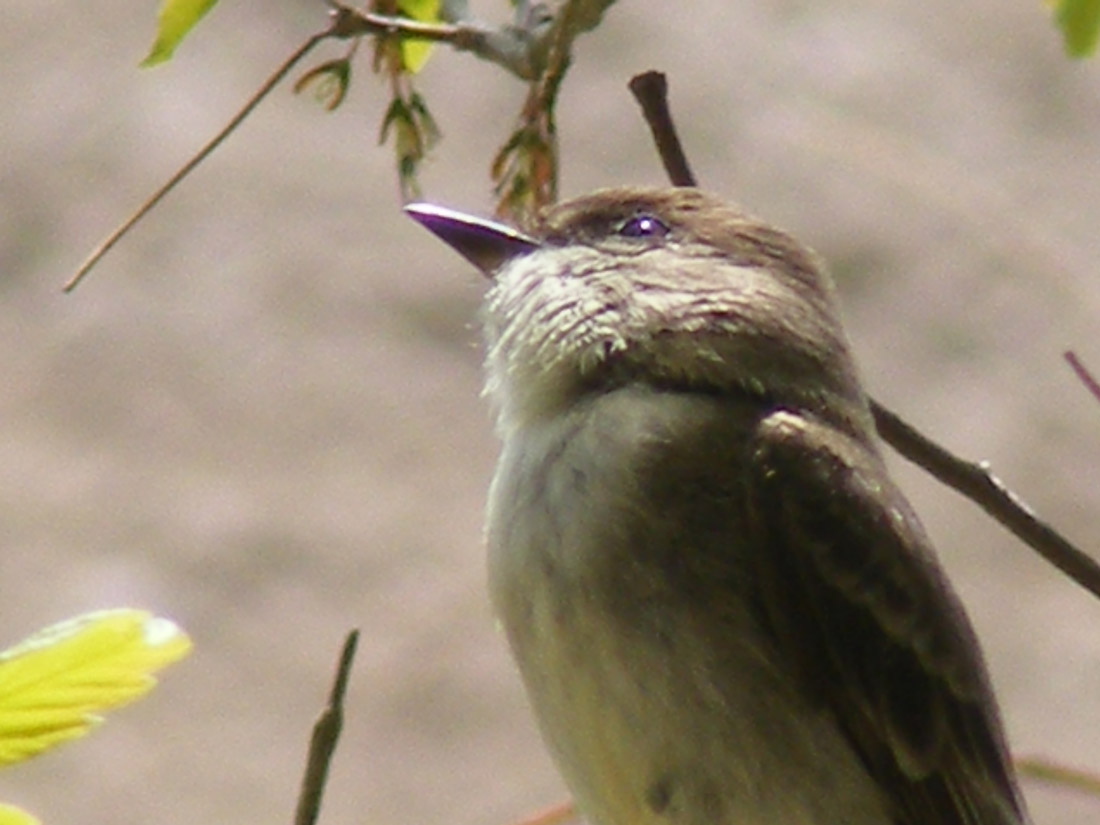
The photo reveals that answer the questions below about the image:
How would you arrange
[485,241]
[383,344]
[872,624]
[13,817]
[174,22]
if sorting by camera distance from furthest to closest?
[383,344] < [485,241] < [872,624] < [174,22] < [13,817]

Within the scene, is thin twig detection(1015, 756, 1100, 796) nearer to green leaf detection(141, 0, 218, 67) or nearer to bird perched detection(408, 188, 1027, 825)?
bird perched detection(408, 188, 1027, 825)

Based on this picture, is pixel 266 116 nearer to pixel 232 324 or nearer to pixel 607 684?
pixel 232 324

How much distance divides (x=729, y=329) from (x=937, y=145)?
4.65 meters

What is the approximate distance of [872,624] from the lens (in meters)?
2.33

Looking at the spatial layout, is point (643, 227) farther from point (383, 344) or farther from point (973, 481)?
point (383, 344)

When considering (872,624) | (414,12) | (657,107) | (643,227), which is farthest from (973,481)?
(414,12)

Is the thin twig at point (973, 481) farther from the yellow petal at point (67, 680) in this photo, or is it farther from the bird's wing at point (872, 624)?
the yellow petal at point (67, 680)

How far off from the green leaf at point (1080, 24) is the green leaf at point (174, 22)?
2.30 feet

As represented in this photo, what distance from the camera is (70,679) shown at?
1.45 m

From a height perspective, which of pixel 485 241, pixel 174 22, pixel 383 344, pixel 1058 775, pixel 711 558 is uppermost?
pixel 174 22

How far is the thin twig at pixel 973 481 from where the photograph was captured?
6.93ft

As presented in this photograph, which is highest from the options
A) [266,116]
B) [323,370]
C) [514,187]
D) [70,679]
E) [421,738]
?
[514,187]

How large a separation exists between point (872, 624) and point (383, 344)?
4471mm

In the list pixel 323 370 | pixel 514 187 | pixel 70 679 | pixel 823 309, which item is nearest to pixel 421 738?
pixel 323 370
